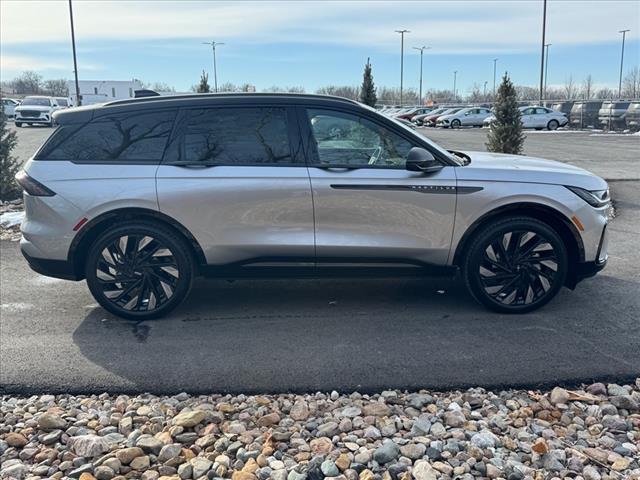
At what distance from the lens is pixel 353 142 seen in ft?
15.8

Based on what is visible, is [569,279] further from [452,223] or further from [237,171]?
[237,171]

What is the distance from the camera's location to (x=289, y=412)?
3529 millimetres

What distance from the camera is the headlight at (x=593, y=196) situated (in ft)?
15.8

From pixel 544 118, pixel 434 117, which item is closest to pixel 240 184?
pixel 544 118

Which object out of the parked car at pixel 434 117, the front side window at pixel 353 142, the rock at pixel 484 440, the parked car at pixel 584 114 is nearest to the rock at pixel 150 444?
the rock at pixel 484 440

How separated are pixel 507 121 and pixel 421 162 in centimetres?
793

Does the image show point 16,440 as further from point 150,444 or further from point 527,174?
point 527,174

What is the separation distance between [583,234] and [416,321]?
156cm

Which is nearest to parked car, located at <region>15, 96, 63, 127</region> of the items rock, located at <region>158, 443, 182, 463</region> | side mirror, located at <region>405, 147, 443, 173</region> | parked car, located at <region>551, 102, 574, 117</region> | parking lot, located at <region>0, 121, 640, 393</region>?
parked car, located at <region>551, 102, 574, 117</region>

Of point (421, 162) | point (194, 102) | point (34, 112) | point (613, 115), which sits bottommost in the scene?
point (421, 162)

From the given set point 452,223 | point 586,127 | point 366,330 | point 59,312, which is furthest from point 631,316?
point 586,127

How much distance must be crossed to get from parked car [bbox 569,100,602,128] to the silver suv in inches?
1477

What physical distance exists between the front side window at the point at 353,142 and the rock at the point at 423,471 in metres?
→ 2.51

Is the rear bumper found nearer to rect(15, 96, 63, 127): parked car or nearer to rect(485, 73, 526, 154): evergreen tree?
rect(485, 73, 526, 154): evergreen tree
